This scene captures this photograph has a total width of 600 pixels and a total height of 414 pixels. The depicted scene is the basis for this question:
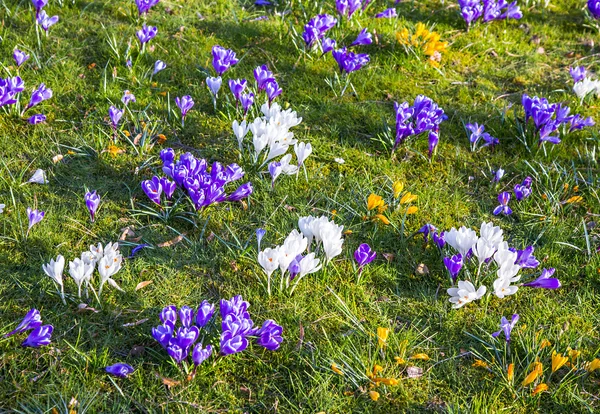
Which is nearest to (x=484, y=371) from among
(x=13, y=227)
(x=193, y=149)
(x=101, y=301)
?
(x=101, y=301)

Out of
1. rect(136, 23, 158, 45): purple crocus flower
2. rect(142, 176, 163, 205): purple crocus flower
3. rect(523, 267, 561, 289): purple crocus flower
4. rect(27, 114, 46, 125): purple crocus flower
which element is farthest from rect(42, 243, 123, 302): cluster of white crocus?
rect(523, 267, 561, 289): purple crocus flower

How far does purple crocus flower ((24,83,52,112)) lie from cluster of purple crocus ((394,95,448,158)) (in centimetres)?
224

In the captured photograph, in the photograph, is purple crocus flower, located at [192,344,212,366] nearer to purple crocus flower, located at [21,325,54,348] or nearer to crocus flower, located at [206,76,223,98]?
purple crocus flower, located at [21,325,54,348]

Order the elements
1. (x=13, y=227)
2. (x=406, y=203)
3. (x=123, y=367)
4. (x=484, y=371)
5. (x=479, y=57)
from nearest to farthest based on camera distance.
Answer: (x=123, y=367) < (x=484, y=371) < (x=13, y=227) < (x=406, y=203) < (x=479, y=57)

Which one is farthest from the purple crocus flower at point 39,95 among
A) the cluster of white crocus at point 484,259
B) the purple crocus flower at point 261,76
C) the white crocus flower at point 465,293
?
the white crocus flower at point 465,293

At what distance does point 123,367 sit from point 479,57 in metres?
3.80

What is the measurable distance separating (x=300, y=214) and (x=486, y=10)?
2.82 metres

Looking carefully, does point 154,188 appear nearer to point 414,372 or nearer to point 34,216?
point 34,216

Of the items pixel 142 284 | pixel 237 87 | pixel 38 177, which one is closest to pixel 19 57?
pixel 38 177

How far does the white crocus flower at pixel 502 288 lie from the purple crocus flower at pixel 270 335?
1095 mm

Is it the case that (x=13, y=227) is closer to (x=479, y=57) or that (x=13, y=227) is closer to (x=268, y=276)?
(x=268, y=276)

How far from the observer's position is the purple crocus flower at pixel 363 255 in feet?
10.5

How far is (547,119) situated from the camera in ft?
13.3

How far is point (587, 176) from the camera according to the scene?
4027mm
